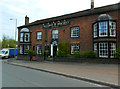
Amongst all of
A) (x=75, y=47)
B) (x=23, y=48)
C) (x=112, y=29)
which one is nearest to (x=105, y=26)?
(x=112, y=29)

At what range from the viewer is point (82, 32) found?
2202 centimetres

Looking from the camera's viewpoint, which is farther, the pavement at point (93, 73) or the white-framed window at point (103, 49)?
the white-framed window at point (103, 49)

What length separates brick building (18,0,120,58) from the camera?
60.4 feet

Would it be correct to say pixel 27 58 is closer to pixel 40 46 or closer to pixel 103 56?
pixel 40 46

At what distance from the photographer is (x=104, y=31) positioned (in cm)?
1864

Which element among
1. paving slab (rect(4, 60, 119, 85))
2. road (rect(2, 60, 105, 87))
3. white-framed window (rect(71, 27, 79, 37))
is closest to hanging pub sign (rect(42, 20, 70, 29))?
A: white-framed window (rect(71, 27, 79, 37))

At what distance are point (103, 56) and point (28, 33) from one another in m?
19.3

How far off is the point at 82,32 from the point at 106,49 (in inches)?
218

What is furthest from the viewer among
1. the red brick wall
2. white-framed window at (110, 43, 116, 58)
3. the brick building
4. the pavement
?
the red brick wall

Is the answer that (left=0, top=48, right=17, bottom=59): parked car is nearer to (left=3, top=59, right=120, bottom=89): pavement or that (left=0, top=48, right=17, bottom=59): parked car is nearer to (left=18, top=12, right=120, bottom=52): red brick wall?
(left=18, top=12, right=120, bottom=52): red brick wall

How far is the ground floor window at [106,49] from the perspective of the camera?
1797 cm

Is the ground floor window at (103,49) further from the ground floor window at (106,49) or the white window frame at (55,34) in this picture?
the white window frame at (55,34)

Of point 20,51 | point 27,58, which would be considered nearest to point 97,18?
point 27,58

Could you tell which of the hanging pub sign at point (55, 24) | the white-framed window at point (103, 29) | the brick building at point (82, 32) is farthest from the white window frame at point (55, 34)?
the white-framed window at point (103, 29)
